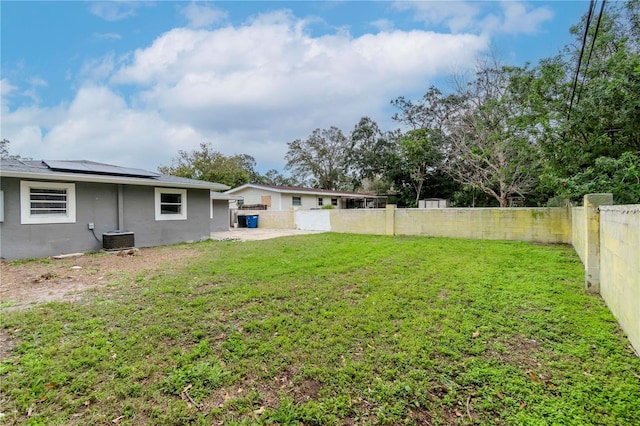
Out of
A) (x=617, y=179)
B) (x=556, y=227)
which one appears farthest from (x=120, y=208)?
(x=556, y=227)

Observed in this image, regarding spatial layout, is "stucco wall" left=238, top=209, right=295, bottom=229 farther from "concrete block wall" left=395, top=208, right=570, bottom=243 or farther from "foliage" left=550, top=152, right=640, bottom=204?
"foliage" left=550, top=152, right=640, bottom=204

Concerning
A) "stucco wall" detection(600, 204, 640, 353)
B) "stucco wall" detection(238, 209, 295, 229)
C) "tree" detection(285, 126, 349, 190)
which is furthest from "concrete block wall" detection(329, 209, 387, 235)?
"tree" detection(285, 126, 349, 190)

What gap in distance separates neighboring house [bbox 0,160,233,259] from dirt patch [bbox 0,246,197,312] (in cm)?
84

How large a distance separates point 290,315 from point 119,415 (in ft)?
6.46

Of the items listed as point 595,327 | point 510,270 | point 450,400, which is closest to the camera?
point 450,400

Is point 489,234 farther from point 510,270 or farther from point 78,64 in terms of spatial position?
point 78,64

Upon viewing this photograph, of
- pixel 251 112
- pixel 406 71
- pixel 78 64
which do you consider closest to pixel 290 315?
pixel 406 71

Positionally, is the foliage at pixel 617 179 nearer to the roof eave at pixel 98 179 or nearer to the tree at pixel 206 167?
the roof eave at pixel 98 179

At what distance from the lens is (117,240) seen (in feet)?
29.4

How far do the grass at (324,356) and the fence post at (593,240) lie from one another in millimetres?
230

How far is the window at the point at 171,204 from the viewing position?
10.5 meters

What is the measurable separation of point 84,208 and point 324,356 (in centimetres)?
934

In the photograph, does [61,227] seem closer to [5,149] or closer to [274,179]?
[5,149]

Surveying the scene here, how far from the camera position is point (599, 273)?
14.6 ft
